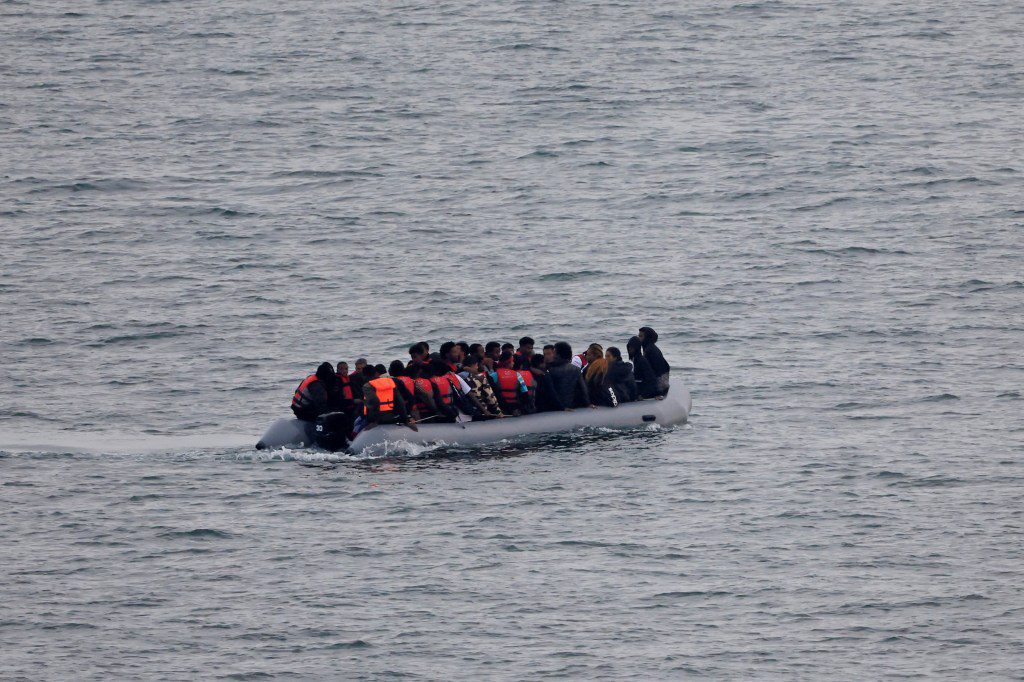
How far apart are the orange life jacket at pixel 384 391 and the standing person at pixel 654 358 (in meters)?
4.67

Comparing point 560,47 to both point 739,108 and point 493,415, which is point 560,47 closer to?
point 739,108

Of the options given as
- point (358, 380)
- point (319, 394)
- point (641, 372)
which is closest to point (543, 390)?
point (641, 372)

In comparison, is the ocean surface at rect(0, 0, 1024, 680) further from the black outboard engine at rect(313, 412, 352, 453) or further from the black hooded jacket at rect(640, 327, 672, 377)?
the black hooded jacket at rect(640, 327, 672, 377)

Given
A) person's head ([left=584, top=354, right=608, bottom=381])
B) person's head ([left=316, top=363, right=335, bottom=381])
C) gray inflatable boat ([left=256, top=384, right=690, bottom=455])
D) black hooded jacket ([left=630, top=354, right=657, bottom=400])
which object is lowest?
gray inflatable boat ([left=256, top=384, right=690, bottom=455])

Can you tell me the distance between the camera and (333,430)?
83.6 feet

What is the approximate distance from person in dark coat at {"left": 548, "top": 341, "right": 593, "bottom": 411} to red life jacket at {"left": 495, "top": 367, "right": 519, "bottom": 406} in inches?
24.3

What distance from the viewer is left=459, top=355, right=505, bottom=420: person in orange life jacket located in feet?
84.7

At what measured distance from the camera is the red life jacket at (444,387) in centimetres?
2545

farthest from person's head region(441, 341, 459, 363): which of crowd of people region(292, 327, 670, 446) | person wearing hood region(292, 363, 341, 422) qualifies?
person wearing hood region(292, 363, 341, 422)

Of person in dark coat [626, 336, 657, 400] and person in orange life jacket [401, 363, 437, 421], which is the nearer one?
person in orange life jacket [401, 363, 437, 421]

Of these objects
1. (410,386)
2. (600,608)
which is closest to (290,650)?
(600,608)

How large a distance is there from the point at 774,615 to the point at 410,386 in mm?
7297

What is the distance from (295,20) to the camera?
77.6 metres

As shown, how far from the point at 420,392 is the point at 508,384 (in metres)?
1.52
